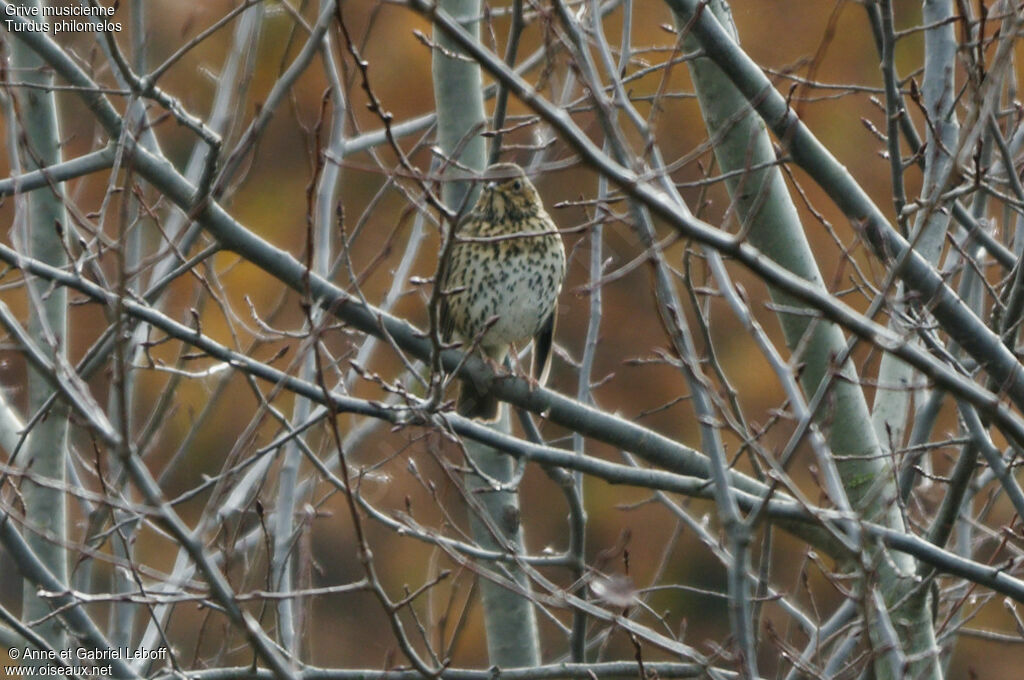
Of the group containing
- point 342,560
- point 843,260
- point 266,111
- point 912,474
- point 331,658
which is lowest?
point 331,658

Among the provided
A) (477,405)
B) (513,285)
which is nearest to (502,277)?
(513,285)

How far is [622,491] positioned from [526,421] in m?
5.77

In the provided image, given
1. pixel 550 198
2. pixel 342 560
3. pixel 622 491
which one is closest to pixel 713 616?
pixel 622 491

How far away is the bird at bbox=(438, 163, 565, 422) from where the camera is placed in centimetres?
462

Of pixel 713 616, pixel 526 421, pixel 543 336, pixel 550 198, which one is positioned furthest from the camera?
pixel 713 616

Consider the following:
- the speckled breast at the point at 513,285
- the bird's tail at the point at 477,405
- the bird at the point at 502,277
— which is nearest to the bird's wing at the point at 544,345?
the bird at the point at 502,277

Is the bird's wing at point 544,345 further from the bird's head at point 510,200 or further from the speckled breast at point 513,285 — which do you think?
the bird's head at point 510,200

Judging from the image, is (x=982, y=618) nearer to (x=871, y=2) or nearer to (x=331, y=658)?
(x=331, y=658)

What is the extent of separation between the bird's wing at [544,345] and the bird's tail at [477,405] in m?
0.35

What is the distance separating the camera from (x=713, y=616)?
10.3m

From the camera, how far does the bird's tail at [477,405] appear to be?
465 cm

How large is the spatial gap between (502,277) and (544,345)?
1.87 feet

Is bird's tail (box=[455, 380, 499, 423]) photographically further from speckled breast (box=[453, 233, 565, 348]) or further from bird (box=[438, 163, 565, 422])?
speckled breast (box=[453, 233, 565, 348])

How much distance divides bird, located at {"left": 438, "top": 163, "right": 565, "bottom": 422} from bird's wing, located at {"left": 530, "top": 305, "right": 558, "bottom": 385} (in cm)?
9
